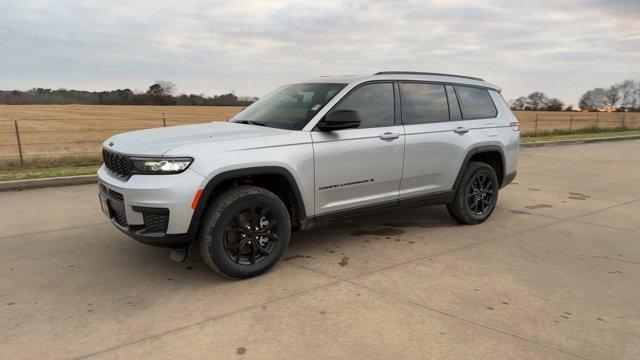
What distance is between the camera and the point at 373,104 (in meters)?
5.07

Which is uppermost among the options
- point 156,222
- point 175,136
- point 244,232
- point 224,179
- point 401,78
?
point 401,78

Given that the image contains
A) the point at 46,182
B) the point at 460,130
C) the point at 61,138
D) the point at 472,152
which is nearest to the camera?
the point at 460,130

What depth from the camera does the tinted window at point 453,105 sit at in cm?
581

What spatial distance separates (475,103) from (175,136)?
3705 mm

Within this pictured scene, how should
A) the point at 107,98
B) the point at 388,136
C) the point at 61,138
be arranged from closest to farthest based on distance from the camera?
the point at 388,136 < the point at 61,138 < the point at 107,98

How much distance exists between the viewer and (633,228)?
6.11m

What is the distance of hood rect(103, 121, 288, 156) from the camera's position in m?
3.98

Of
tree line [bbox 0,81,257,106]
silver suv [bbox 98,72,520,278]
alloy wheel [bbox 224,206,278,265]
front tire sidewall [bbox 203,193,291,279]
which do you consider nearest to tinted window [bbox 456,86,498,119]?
silver suv [bbox 98,72,520,278]

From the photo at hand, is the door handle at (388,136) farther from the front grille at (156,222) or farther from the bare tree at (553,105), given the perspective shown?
the bare tree at (553,105)

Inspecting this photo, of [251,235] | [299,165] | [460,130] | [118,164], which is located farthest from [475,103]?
[118,164]

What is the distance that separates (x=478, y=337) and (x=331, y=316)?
999mm

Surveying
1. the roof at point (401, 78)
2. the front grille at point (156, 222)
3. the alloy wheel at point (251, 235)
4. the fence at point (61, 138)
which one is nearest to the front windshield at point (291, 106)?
the roof at point (401, 78)

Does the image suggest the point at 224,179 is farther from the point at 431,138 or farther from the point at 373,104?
the point at 431,138

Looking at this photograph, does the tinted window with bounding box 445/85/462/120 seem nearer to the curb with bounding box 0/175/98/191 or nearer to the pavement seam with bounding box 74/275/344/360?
the pavement seam with bounding box 74/275/344/360
